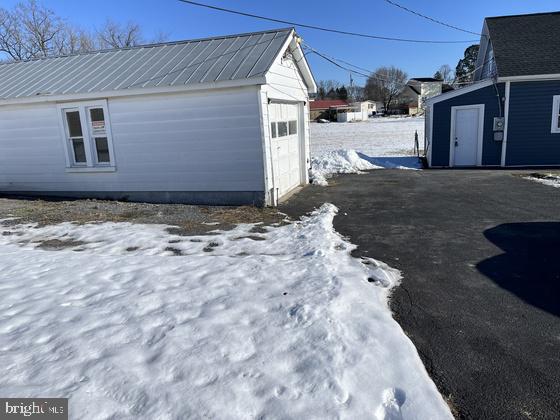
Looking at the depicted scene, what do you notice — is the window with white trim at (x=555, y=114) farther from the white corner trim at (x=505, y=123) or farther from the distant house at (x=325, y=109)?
the distant house at (x=325, y=109)

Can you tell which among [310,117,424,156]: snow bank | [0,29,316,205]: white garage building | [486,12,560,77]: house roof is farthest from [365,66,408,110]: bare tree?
[0,29,316,205]: white garage building

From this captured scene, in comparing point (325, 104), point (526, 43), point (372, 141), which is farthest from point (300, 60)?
point (325, 104)

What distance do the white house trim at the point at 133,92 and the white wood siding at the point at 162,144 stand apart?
7.7 inches

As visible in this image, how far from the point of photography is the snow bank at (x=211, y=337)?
103 inches

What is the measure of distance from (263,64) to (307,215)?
3346 mm

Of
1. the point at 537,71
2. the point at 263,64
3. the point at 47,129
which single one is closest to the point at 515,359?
the point at 263,64

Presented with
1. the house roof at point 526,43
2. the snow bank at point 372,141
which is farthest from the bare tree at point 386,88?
the house roof at point 526,43

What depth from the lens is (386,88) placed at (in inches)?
3602

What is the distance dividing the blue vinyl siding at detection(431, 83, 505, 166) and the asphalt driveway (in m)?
4.92

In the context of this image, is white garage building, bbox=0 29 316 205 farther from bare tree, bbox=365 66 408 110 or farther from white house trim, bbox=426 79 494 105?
bare tree, bbox=365 66 408 110

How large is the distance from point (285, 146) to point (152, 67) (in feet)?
12.5

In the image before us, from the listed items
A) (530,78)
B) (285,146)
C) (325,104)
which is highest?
(325,104)

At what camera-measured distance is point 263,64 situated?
850 cm

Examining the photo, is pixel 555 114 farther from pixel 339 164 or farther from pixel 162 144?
pixel 162 144
